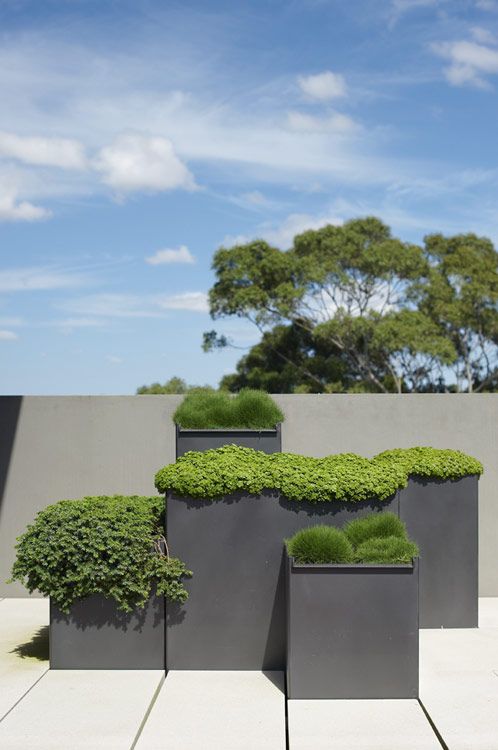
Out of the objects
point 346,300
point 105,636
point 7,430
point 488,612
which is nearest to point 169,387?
point 346,300

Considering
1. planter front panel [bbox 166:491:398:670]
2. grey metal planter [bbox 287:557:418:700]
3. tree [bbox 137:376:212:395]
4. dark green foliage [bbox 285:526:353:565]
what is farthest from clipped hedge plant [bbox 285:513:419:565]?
tree [bbox 137:376:212:395]

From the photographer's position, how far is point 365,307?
3000 centimetres

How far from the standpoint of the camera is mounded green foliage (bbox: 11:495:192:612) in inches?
269

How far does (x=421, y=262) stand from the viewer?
30531 mm

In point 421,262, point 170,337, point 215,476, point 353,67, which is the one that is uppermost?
point 353,67

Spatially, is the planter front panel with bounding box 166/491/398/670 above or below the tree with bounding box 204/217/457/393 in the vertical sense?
below

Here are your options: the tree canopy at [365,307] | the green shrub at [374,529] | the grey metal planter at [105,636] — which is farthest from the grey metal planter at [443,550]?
the tree canopy at [365,307]

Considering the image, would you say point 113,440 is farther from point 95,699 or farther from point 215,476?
point 95,699

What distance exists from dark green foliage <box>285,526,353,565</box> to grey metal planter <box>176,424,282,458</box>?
6.19 ft

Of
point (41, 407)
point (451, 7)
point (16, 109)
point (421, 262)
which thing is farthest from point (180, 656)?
point (421, 262)

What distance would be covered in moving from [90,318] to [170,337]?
191cm

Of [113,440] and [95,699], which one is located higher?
[113,440]

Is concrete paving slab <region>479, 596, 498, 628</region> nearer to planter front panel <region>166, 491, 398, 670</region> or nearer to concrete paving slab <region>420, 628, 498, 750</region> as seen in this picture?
concrete paving slab <region>420, 628, 498, 750</region>

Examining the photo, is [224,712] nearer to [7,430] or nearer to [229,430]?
[229,430]
